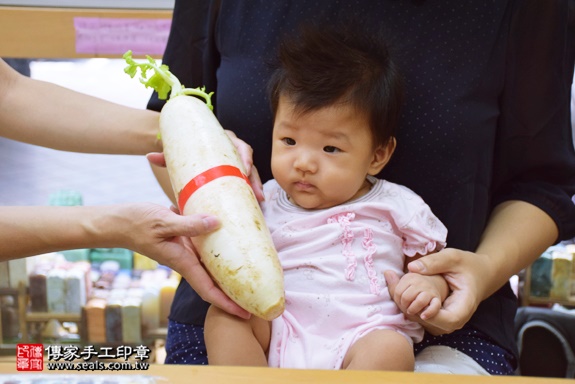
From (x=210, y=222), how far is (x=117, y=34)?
3.81ft

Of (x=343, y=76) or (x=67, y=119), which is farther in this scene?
(x=67, y=119)

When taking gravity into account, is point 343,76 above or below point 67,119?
above

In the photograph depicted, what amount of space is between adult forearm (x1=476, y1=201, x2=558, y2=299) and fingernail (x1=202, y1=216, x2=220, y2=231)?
1.77 ft

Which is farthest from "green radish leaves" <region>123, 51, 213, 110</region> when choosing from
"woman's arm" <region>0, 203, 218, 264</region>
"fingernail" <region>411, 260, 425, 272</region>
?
"fingernail" <region>411, 260, 425, 272</region>

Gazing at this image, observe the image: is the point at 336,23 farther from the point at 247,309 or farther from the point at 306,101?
the point at 247,309

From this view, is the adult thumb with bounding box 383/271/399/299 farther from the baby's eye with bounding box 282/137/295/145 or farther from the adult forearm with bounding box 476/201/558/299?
the baby's eye with bounding box 282/137/295/145

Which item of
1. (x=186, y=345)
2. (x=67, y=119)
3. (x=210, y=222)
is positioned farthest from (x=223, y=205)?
(x=67, y=119)

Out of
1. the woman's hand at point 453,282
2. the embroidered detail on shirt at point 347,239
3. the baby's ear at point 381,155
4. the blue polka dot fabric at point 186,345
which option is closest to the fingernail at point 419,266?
the woman's hand at point 453,282

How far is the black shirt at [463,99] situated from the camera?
1344 millimetres

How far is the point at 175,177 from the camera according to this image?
1.22 m

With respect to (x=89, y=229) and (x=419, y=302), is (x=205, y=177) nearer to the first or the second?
(x=89, y=229)

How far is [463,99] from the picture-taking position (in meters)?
1.34

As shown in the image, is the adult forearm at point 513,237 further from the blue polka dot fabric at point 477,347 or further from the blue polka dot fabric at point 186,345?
the blue polka dot fabric at point 186,345

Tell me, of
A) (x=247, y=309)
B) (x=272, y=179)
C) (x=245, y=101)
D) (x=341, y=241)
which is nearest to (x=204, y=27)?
(x=245, y=101)
